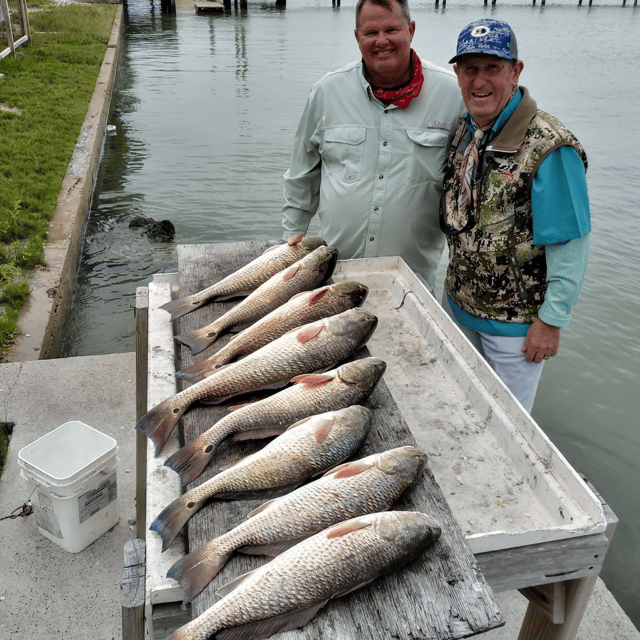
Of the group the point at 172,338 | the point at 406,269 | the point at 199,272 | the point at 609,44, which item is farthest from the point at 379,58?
the point at 609,44

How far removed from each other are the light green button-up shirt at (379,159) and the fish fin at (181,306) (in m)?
1.26

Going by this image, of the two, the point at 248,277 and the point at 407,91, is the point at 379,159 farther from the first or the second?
the point at 248,277

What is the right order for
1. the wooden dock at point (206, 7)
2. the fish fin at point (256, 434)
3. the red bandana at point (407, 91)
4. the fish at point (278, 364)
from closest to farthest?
the fish fin at point (256, 434) < the fish at point (278, 364) < the red bandana at point (407, 91) < the wooden dock at point (206, 7)

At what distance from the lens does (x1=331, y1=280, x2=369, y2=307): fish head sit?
301cm

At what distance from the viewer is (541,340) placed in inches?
132

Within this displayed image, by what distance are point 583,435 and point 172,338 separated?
16.5ft

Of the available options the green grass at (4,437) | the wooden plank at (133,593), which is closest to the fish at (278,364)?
the wooden plank at (133,593)

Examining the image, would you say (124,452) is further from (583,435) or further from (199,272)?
(583,435)

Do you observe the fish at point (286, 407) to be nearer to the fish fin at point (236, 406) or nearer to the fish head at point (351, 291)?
the fish fin at point (236, 406)

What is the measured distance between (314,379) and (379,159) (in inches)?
72.7

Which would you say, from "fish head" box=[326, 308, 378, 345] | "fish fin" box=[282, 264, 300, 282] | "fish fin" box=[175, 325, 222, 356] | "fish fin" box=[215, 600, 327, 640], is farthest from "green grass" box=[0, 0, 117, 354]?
"fish fin" box=[215, 600, 327, 640]

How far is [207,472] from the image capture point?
87.7 inches

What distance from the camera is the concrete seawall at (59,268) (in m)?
5.90

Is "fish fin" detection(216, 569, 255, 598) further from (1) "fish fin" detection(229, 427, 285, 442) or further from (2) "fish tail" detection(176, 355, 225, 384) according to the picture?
(2) "fish tail" detection(176, 355, 225, 384)
